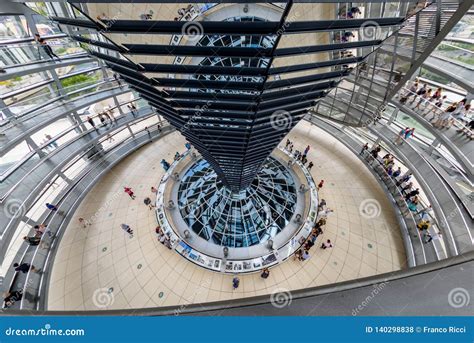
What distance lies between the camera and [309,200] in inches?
596

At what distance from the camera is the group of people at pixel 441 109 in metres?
11.2

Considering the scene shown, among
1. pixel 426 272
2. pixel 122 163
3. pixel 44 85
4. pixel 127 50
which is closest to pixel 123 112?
pixel 122 163

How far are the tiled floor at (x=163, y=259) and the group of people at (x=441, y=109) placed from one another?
6.43 meters

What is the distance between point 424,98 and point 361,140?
787 cm

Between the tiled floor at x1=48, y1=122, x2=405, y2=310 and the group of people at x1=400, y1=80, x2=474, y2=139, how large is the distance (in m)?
6.43

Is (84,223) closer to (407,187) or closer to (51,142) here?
(51,142)

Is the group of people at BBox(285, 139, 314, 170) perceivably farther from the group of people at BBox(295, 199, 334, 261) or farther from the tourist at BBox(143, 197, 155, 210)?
the tourist at BBox(143, 197, 155, 210)

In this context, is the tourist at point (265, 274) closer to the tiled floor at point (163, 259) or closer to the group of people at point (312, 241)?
the tiled floor at point (163, 259)

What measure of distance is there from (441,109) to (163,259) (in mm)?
18987

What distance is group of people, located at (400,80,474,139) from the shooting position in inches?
442

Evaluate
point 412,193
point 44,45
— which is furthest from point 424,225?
point 44,45

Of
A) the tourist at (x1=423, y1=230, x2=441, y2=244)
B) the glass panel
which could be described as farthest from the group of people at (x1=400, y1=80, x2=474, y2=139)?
the glass panel

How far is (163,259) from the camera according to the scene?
42.7 ft

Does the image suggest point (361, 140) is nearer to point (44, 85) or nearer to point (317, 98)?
point (317, 98)
